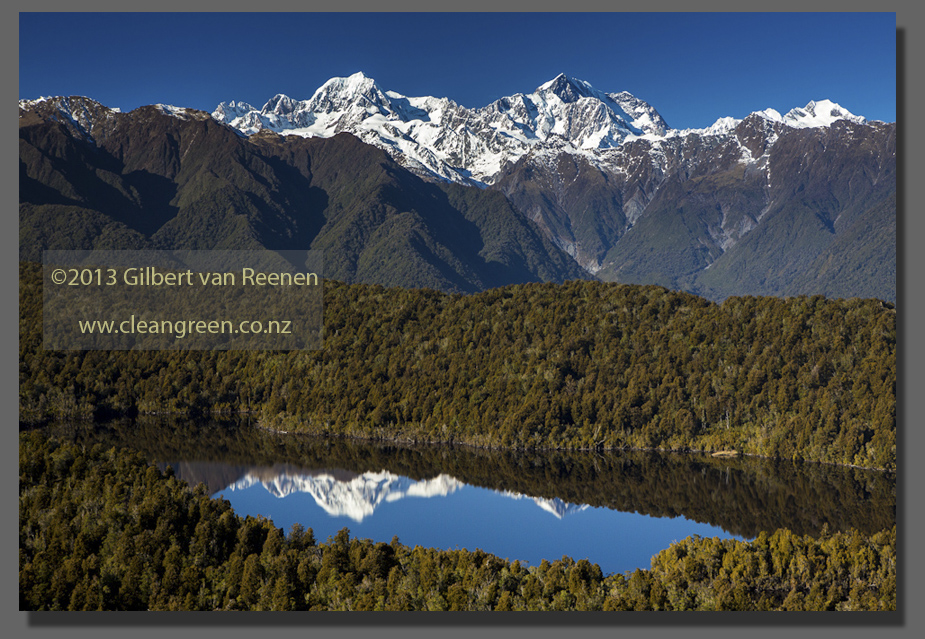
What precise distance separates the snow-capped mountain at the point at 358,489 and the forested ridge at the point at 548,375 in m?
16.7

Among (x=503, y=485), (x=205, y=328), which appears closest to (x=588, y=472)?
(x=503, y=485)

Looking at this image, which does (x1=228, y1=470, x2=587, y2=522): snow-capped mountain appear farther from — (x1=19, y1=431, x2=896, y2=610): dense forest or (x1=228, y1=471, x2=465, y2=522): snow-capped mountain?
(x1=19, y1=431, x2=896, y2=610): dense forest

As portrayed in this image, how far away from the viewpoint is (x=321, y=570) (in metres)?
30.5

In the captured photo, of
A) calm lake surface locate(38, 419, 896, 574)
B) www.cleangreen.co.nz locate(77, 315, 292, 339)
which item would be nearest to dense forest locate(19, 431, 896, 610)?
calm lake surface locate(38, 419, 896, 574)

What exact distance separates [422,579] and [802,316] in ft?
198

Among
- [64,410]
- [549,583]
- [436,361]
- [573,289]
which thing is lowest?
[549,583]

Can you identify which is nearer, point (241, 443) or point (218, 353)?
point (241, 443)

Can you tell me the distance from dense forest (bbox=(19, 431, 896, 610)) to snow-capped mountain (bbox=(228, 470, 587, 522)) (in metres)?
17.3

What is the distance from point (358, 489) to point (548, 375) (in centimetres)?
2820

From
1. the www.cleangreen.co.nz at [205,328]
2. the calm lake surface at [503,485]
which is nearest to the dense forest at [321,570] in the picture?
the calm lake surface at [503,485]

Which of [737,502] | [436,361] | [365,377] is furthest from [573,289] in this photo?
[737,502]

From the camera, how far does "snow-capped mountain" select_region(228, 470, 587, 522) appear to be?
55.6m

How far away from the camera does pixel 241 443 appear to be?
80312 millimetres

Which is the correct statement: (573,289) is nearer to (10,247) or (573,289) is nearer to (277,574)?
(277,574)
